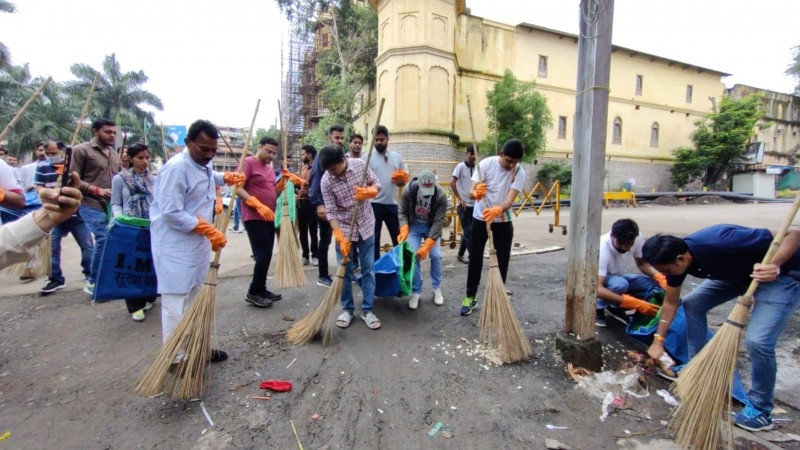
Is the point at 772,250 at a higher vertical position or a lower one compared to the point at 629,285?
higher

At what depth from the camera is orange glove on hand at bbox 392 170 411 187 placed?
4.01 m

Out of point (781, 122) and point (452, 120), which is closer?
point (452, 120)

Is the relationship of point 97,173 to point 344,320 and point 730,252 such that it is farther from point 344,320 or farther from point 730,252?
point 730,252

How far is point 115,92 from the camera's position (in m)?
28.3

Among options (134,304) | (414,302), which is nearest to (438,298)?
(414,302)

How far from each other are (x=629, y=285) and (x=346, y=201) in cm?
267

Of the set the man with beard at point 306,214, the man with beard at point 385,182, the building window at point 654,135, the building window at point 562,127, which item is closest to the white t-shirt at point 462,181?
the man with beard at point 385,182

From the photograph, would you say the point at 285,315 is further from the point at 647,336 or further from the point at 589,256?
the point at 647,336

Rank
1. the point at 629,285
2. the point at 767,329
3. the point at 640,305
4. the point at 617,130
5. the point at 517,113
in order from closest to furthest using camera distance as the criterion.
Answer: the point at 767,329, the point at 640,305, the point at 629,285, the point at 517,113, the point at 617,130

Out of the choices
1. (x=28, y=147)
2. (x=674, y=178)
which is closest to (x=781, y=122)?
(x=674, y=178)

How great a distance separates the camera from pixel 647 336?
120 inches

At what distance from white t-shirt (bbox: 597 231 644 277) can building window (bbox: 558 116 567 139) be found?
21796mm

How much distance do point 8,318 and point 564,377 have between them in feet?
16.9

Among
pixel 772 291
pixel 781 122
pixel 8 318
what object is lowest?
pixel 8 318
